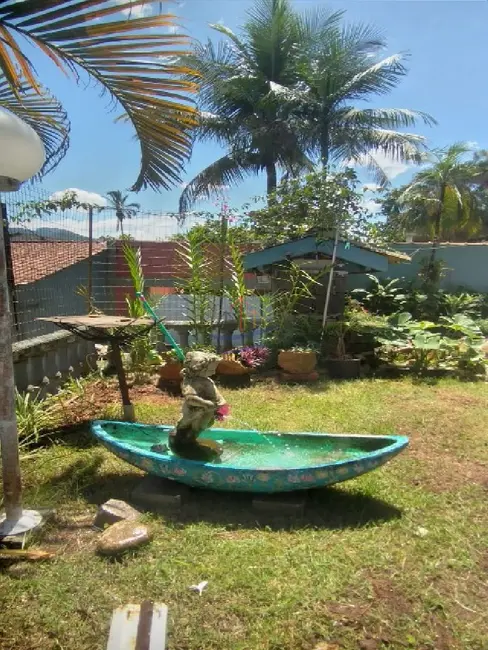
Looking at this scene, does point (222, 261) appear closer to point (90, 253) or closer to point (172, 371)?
point (90, 253)

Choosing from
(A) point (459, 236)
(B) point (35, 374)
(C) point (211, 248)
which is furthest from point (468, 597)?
(A) point (459, 236)

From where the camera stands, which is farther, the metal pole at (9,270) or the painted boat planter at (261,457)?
the metal pole at (9,270)

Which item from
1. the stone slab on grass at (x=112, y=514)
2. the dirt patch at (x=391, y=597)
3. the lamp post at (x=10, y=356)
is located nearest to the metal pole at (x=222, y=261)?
the stone slab on grass at (x=112, y=514)

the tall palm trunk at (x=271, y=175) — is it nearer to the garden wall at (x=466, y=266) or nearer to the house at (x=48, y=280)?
the garden wall at (x=466, y=266)

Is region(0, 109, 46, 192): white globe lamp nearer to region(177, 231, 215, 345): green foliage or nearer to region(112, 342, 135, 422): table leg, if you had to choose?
region(112, 342, 135, 422): table leg

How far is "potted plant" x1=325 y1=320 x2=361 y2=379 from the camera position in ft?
24.2

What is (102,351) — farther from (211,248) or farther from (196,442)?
(196,442)

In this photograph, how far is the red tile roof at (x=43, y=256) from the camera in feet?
19.4

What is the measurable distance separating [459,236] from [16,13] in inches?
1152

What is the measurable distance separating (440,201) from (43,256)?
1482cm

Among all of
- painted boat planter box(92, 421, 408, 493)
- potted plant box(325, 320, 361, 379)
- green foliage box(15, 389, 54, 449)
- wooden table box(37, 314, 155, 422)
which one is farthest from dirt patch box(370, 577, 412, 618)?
potted plant box(325, 320, 361, 379)

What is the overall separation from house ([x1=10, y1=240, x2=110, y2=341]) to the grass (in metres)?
1.89

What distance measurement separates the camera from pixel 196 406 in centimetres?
339

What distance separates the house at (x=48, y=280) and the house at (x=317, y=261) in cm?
262
